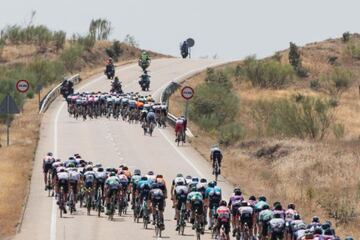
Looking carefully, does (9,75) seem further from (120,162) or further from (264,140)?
(120,162)

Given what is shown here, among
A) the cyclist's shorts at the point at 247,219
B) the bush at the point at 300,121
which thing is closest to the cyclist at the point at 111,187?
the cyclist's shorts at the point at 247,219

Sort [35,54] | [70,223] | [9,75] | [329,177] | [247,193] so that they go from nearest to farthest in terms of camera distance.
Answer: [70,223] < [247,193] < [329,177] < [9,75] < [35,54]

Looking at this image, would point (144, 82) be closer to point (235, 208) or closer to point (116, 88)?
point (116, 88)

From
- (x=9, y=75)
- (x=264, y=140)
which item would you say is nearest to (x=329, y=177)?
(x=264, y=140)

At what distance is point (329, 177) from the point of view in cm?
4341

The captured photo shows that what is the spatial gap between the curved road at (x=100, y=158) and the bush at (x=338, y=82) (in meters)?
20.4

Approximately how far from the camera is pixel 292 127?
60.4m

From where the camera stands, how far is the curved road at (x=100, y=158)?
29.7 metres

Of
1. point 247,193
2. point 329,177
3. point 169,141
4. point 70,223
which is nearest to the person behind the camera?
point 70,223

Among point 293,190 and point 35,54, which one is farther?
point 35,54

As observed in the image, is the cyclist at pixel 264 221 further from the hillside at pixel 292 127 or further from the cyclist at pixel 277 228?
the hillside at pixel 292 127

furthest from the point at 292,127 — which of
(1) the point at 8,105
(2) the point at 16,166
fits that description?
(2) the point at 16,166

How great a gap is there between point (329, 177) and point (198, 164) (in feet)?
18.7

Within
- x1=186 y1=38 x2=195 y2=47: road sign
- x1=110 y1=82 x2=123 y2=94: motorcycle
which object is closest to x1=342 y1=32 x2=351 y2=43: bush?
x1=186 y1=38 x2=195 y2=47: road sign
